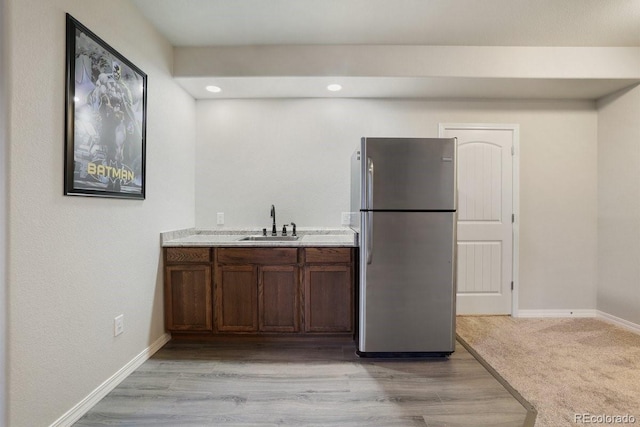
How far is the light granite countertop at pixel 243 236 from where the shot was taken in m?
2.42

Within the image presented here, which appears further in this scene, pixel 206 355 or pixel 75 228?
pixel 206 355

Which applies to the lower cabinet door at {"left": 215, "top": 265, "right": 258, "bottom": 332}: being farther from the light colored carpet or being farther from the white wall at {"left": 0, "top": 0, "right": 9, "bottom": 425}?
the light colored carpet

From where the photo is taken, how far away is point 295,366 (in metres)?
2.13

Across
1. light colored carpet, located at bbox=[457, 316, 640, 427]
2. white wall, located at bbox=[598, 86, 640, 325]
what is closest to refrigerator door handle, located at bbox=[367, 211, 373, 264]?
light colored carpet, located at bbox=[457, 316, 640, 427]

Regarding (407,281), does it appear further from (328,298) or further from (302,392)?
(302,392)

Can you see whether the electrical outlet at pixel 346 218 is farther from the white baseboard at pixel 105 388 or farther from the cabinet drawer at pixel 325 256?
the white baseboard at pixel 105 388

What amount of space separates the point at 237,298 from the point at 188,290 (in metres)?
0.42

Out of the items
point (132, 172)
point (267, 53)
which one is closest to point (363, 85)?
point (267, 53)

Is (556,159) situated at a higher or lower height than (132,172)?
higher

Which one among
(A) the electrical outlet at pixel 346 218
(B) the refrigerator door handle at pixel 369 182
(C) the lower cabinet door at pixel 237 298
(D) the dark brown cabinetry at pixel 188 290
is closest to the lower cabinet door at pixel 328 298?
(C) the lower cabinet door at pixel 237 298

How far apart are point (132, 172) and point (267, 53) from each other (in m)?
1.50

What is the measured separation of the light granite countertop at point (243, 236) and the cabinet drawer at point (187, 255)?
2.0 inches

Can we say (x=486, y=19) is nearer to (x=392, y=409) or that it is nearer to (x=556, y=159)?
(x=556, y=159)

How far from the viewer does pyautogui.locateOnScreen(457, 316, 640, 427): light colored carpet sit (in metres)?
1.70
